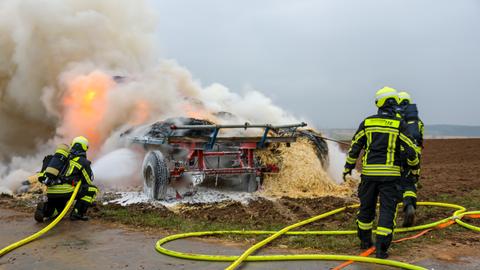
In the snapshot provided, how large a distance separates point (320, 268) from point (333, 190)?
4.49m

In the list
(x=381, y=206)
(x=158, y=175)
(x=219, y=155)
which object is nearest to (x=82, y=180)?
(x=158, y=175)

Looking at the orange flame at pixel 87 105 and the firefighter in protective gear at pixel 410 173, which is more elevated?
the orange flame at pixel 87 105

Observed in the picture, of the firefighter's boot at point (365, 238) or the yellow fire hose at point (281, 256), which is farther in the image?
the firefighter's boot at point (365, 238)

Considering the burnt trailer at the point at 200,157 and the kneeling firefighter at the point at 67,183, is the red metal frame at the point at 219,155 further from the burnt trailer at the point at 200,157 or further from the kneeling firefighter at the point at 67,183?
the kneeling firefighter at the point at 67,183

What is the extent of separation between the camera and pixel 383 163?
15.6ft

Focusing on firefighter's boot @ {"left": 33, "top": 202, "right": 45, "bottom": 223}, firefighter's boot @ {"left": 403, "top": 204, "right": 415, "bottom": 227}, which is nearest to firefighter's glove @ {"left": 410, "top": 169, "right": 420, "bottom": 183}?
firefighter's boot @ {"left": 403, "top": 204, "right": 415, "bottom": 227}

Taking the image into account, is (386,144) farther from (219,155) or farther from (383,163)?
(219,155)

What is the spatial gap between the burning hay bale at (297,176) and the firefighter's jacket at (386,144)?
3672 mm

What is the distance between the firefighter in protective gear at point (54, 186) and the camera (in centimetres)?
675

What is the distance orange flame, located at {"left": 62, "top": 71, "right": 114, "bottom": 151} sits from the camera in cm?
1329

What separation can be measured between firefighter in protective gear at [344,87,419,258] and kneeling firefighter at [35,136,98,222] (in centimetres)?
434

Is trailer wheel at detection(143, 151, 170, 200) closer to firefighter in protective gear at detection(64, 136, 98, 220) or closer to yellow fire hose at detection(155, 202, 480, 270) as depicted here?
firefighter in protective gear at detection(64, 136, 98, 220)

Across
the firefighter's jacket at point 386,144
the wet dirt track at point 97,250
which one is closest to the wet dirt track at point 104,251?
the wet dirt track at point 97,250

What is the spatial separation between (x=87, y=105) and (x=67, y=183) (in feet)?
24.6
